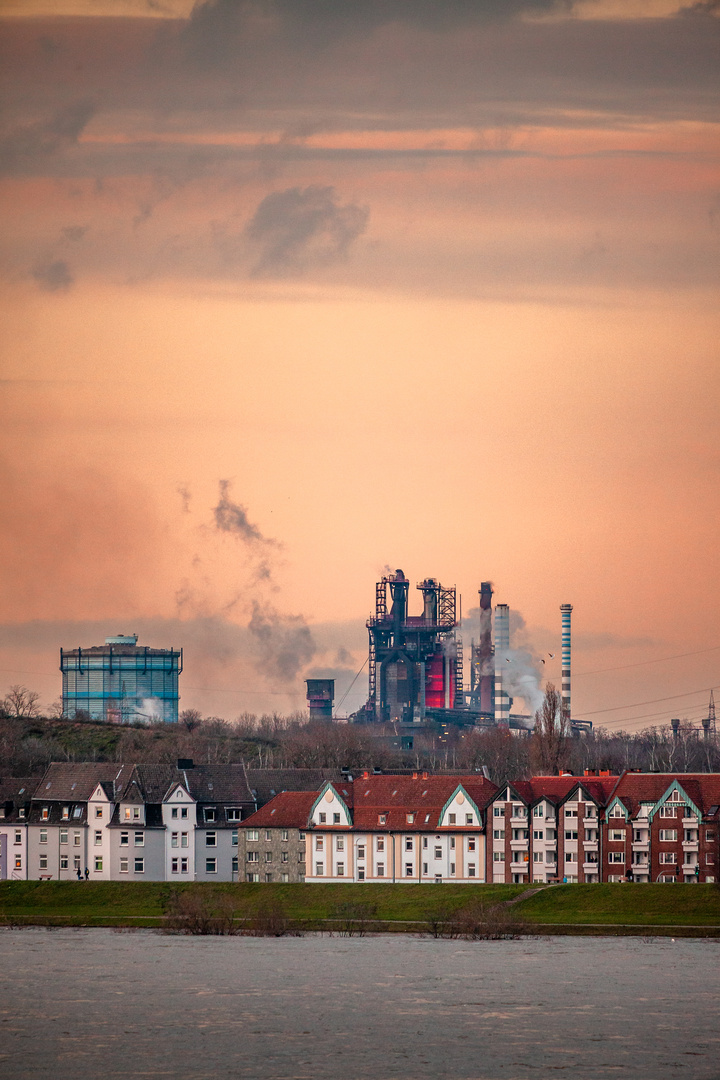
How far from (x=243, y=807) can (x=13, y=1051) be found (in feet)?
188

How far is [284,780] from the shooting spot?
108438 millimetres

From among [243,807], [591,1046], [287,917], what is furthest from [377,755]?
[591,1046]

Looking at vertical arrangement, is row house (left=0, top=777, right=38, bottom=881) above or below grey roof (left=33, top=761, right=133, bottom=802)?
below

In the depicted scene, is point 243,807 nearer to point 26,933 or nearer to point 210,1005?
point 26,933

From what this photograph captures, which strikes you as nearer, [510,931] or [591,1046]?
[591,1046]

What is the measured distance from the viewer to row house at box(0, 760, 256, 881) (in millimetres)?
100438

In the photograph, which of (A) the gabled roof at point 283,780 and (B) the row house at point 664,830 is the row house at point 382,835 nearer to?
(A) the gabled roof at point 283,780

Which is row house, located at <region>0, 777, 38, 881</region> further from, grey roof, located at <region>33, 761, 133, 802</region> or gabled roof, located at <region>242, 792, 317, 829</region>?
gabled roof, located at <region>242, 792, 317, 829</region>

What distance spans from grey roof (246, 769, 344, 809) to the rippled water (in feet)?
110

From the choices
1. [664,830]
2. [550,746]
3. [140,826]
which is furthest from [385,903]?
[550,746]

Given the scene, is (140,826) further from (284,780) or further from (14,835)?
(284,780)

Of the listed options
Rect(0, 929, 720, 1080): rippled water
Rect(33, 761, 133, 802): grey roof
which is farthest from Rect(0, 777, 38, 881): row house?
Rect(0, 929, 720, 1080): rippled water

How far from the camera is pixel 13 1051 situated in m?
44.9

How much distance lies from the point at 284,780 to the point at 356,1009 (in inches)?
2218
